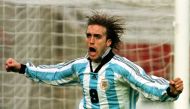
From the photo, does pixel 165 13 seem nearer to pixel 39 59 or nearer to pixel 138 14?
pixel 138 14

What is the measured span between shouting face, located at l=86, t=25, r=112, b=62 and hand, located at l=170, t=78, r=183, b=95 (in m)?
0.60

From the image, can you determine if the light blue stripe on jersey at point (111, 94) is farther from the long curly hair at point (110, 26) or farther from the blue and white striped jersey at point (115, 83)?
the long curly hair at point (110, 26)

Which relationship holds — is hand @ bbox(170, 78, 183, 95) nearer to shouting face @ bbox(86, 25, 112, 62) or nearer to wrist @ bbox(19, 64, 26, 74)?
shouting face @ bbox(86, 25, 112, 62)

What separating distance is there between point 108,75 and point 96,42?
0.22m

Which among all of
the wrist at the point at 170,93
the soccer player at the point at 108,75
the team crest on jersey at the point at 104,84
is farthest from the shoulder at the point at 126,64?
the wrist at the point at 170,93

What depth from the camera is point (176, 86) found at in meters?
4.95

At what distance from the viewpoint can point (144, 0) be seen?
22.8ft

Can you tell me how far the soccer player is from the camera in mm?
5285

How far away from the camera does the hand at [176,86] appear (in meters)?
4.94

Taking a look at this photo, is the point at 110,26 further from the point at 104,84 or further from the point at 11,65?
the point at 11,65

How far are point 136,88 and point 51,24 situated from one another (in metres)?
1.99

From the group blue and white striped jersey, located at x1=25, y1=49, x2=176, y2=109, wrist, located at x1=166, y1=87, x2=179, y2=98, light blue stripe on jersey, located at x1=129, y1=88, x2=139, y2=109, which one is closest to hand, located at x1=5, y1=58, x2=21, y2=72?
blue and white striped jersey, located at x1=25, y1=49, x2=176, y2=109

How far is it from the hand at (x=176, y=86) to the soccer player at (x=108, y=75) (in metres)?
0.17

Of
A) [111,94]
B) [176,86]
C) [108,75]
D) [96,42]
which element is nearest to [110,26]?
[96,42]
